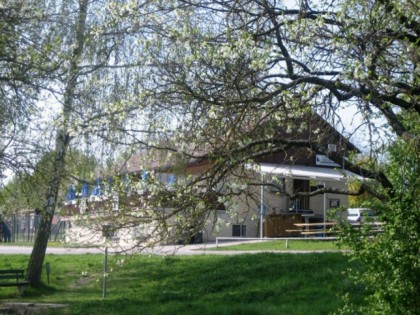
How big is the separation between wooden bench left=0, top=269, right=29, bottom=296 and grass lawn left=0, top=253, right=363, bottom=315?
22 centimetres

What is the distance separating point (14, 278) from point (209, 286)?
674 centimetres

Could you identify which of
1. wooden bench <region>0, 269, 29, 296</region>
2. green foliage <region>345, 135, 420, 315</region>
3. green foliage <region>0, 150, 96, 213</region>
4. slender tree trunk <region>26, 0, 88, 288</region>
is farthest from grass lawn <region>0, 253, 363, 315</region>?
green foliage <region>345, 135, 420, 315</region>

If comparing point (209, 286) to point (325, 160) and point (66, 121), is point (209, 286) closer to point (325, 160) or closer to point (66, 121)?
point (325, 160)

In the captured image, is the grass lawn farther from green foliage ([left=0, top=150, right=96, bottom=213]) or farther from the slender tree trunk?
the slender tree trunk

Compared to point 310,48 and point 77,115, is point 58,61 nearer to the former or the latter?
point 77,115

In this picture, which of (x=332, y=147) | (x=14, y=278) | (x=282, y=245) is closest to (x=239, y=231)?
(x=282, y=245)

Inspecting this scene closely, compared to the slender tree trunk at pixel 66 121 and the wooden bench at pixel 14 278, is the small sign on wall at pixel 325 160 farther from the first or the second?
the wooden bench at pixel 14 278

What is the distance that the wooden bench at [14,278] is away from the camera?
21169mm

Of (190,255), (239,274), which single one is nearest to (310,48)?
(239,274)

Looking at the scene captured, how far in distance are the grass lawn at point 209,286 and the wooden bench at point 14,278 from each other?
22 cm

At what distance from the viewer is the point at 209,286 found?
61.9ft

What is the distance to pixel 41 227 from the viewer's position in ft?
71.0

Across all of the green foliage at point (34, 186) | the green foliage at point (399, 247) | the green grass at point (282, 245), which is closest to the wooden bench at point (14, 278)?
the green foliage at point (34, 186)

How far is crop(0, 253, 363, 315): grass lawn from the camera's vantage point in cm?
1570
